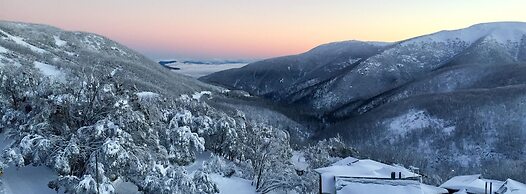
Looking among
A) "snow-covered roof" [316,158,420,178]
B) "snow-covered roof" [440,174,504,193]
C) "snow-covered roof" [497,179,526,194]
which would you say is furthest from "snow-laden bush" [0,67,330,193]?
"snow-covered roof" [497,179,526,194]

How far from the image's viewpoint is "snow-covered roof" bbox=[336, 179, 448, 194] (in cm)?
3027

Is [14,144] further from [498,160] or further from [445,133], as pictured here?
[445,133]

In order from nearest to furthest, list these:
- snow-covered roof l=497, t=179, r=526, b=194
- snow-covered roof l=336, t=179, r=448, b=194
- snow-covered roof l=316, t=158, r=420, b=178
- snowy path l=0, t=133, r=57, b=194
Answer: snowy path l=0, t=133, r=57, b=194 → snow-covered roof l=336, t=179, r=448, b=194 → snow-covered roof l=316, t=158, r=420, b=178 → snow-covered roof l=497, t=179, r=526, b=194

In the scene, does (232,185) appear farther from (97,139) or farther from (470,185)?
(470,185)

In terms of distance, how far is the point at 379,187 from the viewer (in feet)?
100

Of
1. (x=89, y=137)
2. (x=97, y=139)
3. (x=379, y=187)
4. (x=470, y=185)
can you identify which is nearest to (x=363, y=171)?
(x=379, y=187)

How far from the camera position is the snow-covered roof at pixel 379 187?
30.3 metres

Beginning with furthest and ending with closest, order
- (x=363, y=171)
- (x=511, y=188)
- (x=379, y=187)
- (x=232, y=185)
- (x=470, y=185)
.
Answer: (x=470, y=185) < (x=363, y=171) < (x=511, y=188) < (x=232, y=185) < (x=379, y=187)

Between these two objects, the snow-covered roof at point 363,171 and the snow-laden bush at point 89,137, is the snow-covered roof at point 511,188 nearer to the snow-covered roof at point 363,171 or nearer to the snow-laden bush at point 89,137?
the snow-covered roof at point 363,171

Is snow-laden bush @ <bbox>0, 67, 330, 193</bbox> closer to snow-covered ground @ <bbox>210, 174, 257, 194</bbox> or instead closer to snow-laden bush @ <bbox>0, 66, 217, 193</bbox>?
snow-laden bush @ <bbox>0, 66, 217, 193</bbox>

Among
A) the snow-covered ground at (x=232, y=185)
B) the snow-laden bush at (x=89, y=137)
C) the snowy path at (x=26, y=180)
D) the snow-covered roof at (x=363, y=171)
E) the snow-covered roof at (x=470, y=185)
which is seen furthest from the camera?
the snow-covered roof at (x=470, y=185)

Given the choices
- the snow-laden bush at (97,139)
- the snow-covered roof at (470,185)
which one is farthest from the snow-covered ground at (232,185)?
the snow-covered roof at (470,185)

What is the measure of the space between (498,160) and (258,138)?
3253 inches

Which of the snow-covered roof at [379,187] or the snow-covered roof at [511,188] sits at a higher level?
the snow-covered roof at [379,187]
